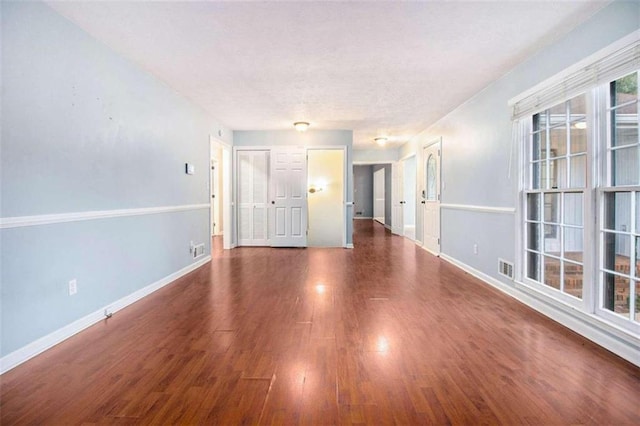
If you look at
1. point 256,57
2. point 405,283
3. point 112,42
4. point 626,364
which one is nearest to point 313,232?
point 405,283

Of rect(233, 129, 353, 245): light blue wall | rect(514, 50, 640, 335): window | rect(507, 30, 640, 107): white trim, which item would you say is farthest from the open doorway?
rect(514, 50, 640, 335): window

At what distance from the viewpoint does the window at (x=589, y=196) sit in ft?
7.13

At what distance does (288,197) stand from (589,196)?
16.6 ft

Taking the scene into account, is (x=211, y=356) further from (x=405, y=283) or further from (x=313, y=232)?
(x=313, y=232)

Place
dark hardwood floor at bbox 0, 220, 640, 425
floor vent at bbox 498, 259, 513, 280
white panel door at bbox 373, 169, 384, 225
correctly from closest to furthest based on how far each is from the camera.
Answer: dark hardwood floor at bbox 0, 220, 640, 425 → floor vent at bbox 498, 259, 513, 280 → white panel door at bbox 373, 169, 384, 225

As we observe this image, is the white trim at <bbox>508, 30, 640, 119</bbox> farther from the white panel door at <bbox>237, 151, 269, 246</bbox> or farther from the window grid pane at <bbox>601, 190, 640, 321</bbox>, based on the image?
the white panel door at <bbox>237, 151, 269, 246</bbox>

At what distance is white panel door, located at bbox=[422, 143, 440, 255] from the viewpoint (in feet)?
19.2

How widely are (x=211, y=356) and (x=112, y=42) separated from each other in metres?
2.72

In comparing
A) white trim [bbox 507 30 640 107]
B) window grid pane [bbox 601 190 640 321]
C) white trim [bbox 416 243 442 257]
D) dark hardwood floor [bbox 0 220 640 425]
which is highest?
white trim [bbox 507 30 640 107]

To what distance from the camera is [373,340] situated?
235 cm

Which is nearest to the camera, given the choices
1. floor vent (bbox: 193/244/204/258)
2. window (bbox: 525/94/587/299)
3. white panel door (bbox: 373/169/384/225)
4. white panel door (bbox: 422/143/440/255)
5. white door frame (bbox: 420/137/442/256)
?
window (bbox: 525/94/587/299)

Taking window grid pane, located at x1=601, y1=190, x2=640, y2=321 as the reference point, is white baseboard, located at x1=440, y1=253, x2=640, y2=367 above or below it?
below

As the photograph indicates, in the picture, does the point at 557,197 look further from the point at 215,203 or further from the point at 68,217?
the point at 215,203

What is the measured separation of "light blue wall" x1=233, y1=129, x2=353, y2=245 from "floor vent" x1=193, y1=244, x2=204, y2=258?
2530mm
